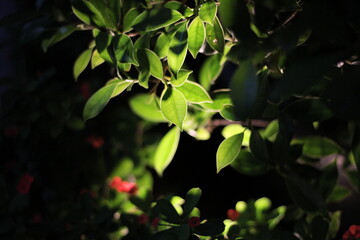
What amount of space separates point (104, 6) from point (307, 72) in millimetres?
461

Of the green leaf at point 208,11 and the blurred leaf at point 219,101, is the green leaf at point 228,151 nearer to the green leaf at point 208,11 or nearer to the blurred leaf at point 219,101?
the blurred leaf at point 219,101

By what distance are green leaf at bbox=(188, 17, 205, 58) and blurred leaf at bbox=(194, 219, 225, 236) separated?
32cm

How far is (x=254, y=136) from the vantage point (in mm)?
716

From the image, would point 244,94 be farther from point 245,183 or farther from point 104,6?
point 245,183

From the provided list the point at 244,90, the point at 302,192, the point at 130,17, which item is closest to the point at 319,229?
the point at 302,192

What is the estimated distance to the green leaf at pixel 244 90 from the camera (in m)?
0.42

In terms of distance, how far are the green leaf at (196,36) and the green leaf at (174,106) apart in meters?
0.08

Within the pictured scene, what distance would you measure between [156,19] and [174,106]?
0.16m

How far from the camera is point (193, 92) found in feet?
2.35

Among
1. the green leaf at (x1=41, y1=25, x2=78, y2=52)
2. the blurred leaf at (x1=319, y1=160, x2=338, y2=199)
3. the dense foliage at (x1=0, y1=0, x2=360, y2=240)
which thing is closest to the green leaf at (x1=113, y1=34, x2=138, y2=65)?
the dense foliage at (x1=0, y1=0, x2=360, y2=240)

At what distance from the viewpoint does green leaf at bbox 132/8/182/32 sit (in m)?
0.63

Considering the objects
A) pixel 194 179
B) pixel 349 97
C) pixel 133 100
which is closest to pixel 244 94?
pixel 349 97

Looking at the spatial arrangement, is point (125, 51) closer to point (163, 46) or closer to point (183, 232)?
point (163, 46)

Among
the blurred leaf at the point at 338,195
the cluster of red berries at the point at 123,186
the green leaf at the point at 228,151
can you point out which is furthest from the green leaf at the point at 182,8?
the cluster of red berries at the point at 123,186
